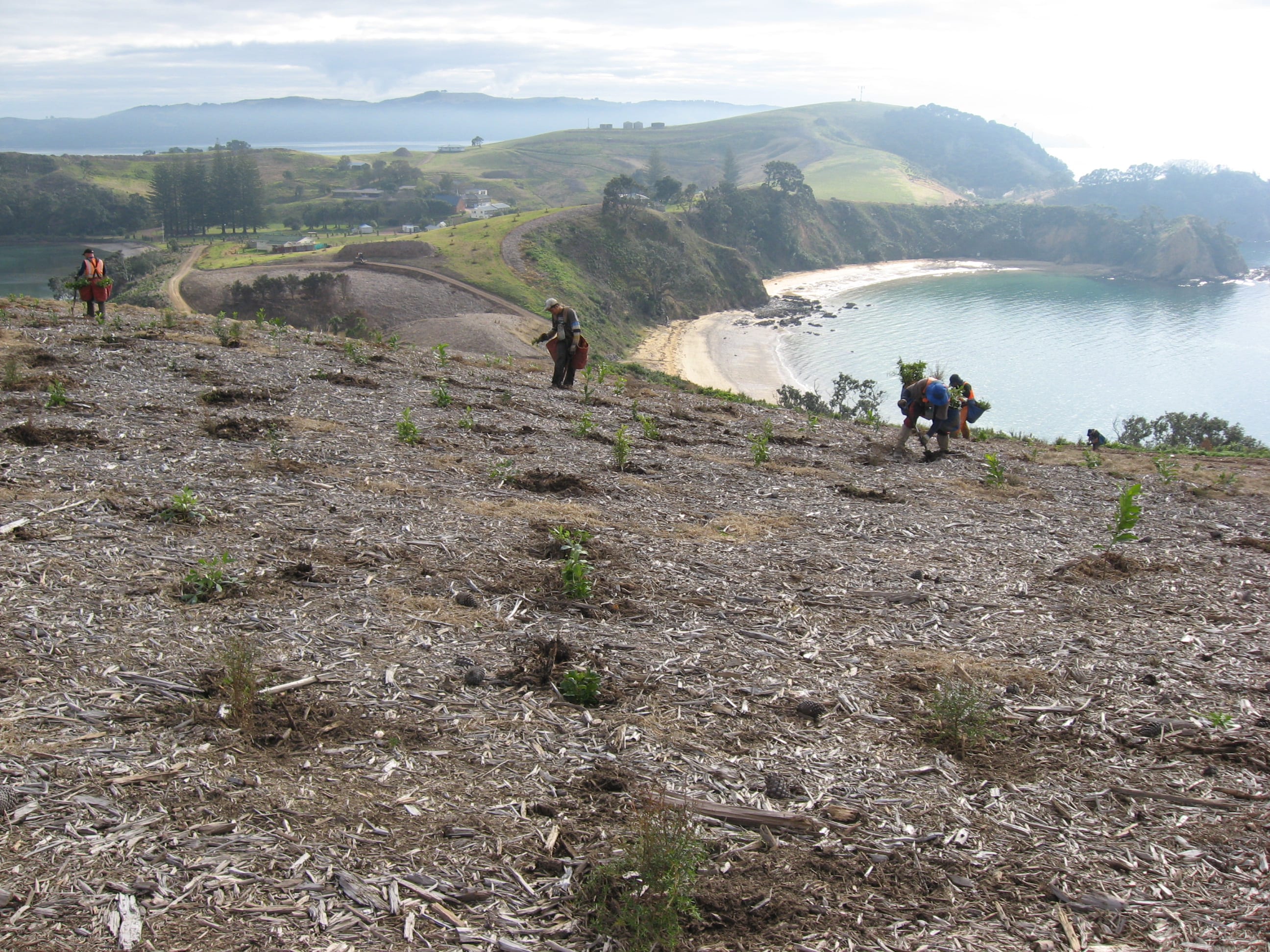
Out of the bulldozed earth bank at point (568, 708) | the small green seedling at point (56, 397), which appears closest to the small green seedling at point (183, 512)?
the bulldozed earth bank at point (568, 708)

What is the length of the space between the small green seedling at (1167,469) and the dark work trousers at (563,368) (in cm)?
1165

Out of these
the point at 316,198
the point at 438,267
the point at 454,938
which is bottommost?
the point at 454,938

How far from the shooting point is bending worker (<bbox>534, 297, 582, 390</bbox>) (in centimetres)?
1667

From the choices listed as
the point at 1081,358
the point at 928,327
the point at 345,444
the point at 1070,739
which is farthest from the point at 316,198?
the point at 1070,739

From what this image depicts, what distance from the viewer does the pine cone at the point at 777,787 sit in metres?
4.45

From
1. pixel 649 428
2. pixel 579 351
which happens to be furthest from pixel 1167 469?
pixel 579 351

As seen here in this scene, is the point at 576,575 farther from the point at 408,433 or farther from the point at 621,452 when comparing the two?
the point at 408,433

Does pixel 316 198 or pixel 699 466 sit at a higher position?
pixel 316 198

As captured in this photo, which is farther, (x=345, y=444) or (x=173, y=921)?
(x=345, y=444)

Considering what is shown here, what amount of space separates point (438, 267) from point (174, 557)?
6734cm

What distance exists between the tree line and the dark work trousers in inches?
4339

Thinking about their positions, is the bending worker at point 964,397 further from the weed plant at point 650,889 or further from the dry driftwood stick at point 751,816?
the weed plant at point 650,889

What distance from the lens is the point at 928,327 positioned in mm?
93938

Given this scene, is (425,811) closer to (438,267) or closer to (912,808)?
(912,808)
